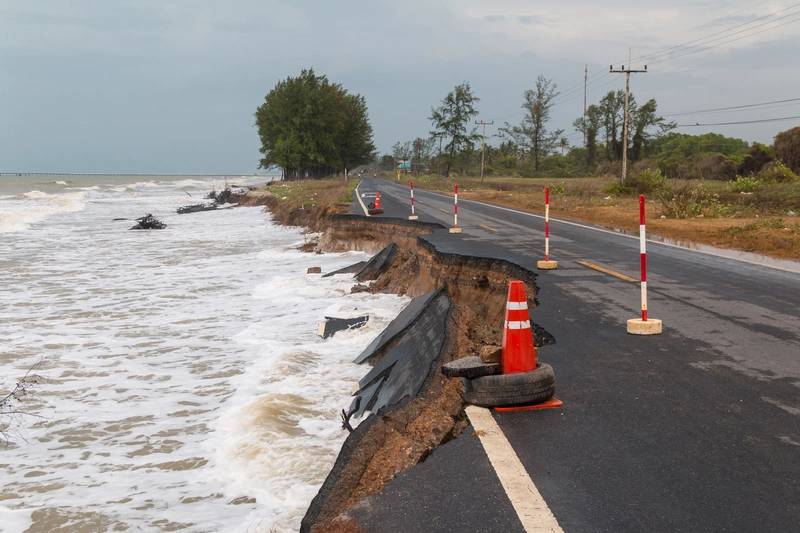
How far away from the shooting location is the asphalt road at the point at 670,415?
11.0 feet

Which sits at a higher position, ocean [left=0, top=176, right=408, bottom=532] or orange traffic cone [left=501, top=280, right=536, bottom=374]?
orange traffic cone [left=501, top=280, right=536, bottom=374]

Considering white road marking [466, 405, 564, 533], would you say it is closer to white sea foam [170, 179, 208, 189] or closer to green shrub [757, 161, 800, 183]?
green shrub [757, 161, 800, 183]

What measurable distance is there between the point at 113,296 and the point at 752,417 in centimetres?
1389

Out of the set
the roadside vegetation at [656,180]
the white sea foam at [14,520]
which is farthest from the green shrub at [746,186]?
the white sea foam at [14,520]

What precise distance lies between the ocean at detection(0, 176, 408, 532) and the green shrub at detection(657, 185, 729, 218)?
13.2m

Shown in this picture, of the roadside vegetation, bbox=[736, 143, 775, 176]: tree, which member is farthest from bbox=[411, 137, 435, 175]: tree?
bbox=[736, 143, 775, 176]: tree

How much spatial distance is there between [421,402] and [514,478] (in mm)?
1571

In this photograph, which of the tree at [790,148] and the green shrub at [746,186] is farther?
the tree at [790,148]

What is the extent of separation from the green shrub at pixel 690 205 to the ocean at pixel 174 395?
1322cm

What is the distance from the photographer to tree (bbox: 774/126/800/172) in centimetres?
3606

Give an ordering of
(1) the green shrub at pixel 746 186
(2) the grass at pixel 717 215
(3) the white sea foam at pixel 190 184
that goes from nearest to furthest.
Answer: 1. (2) the grass at pixel 717 215
2. (1) the green shrub at pixel 746 186
3. (3) the white sea foam at pixel 190 184

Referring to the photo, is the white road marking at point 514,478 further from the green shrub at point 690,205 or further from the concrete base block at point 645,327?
the green shrub at point 690,205

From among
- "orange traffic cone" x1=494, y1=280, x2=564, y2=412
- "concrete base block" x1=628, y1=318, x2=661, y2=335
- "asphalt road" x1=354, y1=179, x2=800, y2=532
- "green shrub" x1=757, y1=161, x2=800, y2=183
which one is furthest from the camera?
"green shrub" x1=757, y1=161, x2=800, y2=183

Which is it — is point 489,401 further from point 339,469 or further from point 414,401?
point 339,469
